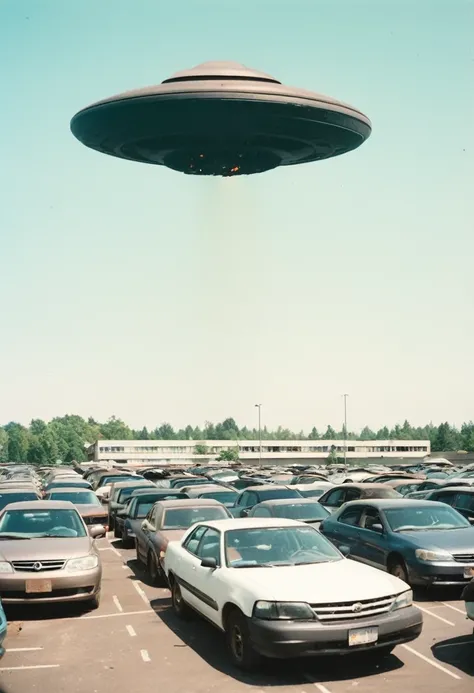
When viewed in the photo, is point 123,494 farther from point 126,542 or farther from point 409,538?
point 409,538

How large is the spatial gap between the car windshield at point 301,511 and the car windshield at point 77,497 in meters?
8.56

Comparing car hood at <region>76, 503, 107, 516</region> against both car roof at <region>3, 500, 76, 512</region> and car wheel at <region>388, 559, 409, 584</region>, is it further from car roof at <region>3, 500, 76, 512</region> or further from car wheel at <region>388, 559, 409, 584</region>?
car wheel at <region>388, 559, 409, 584</region>

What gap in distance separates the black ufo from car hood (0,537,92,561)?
86.7 feet

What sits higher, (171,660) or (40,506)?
(40,506)

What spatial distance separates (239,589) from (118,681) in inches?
62.2

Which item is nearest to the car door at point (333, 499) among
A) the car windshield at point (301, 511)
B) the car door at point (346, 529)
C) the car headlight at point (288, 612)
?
the car windshield at point (301, 511)

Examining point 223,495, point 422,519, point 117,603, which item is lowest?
point 117,603

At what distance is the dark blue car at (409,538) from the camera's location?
13219mm

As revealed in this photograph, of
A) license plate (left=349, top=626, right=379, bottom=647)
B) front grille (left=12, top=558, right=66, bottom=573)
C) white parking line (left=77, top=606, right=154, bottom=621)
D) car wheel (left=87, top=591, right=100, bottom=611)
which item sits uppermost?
front grille (left=12, top=558, right=66, bottom=573)

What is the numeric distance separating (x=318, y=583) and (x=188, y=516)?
698 cm

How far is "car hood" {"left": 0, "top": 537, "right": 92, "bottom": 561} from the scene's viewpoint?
1256cm

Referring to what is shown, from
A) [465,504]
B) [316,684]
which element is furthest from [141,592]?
[465,504]

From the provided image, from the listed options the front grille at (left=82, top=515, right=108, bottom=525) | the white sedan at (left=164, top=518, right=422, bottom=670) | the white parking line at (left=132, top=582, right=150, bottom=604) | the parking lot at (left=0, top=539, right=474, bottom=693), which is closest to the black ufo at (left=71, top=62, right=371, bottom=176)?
the front grille at (left=82, top=515, right=108, bottom=525)

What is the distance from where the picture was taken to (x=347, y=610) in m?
8.97
